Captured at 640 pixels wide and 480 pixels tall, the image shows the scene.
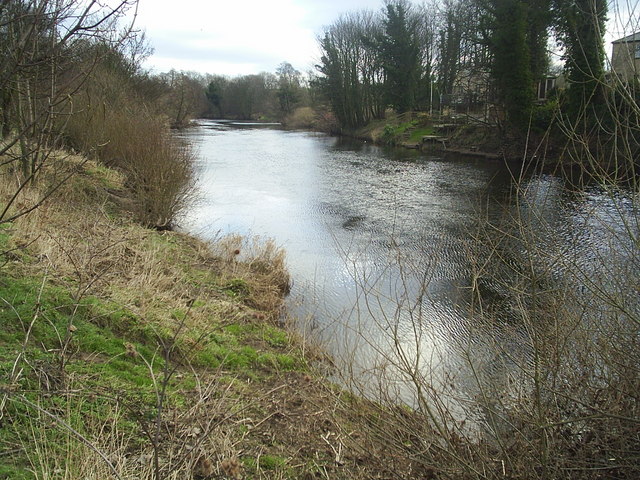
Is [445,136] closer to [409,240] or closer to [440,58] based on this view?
[440,58]

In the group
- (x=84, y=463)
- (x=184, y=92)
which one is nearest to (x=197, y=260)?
(x=84, y=463)

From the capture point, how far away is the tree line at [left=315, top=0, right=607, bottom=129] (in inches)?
961

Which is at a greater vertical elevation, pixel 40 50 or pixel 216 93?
pixel 216 93

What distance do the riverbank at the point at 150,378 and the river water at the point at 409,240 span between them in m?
0.63

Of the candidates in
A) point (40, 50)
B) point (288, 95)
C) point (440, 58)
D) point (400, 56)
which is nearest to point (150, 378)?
point (40, 50)

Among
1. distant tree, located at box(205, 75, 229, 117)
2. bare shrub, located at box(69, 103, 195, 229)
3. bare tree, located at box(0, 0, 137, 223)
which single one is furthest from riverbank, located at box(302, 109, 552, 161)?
distant tree, located at box(205, 75, 229, 117)

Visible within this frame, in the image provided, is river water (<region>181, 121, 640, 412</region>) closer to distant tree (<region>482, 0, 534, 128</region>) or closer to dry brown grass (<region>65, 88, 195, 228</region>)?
dry brown grass (<region>65, 88, 195, 228</region>)

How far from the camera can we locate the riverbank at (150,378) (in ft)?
9.89

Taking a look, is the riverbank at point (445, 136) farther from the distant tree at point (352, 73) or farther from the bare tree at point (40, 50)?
the bare tree at point (40, 50)

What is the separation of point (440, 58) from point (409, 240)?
115ft

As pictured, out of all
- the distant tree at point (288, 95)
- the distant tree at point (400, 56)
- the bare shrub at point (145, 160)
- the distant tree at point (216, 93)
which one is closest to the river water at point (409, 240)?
the bare shrub at point (145, 160)

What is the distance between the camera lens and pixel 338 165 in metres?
24.2

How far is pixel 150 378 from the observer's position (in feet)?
14.3

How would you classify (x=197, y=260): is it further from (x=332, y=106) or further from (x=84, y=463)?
(x=332, y=106)
